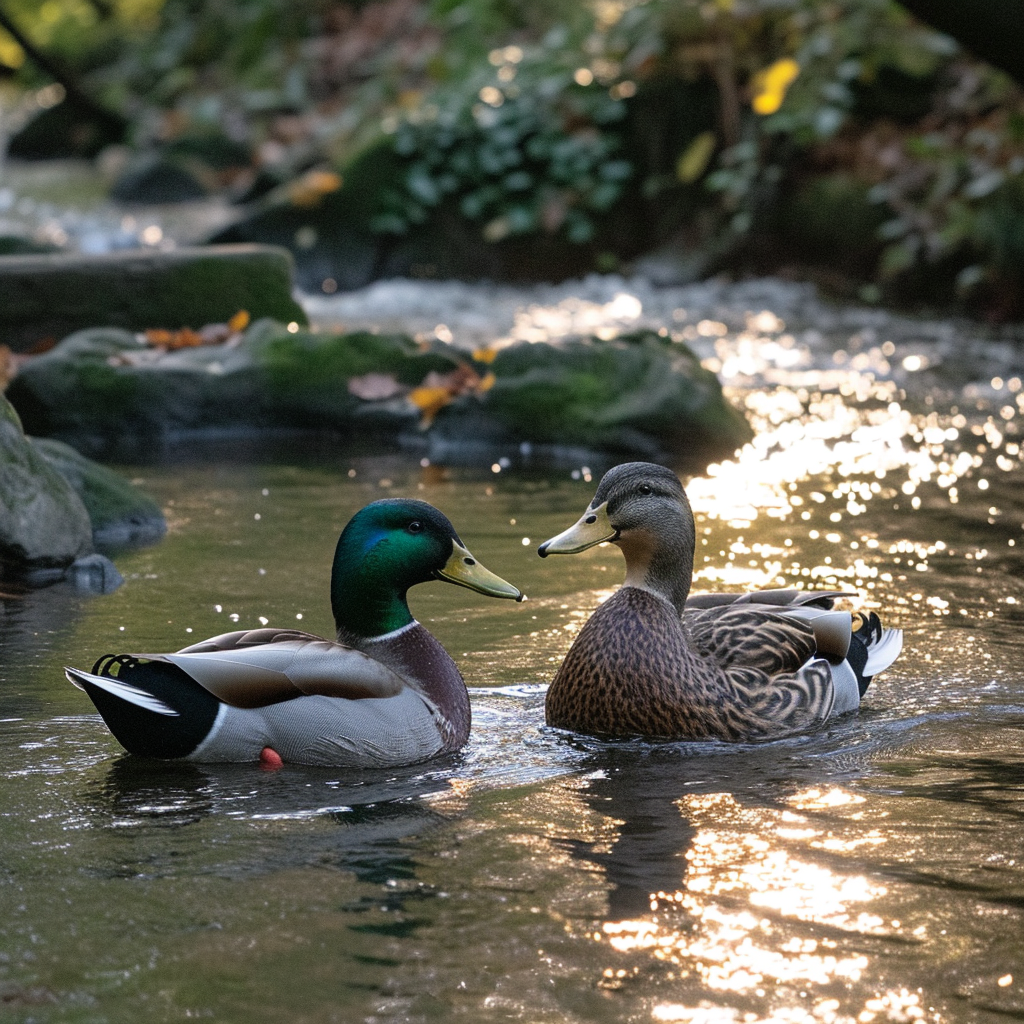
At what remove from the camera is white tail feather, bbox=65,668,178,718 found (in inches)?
186

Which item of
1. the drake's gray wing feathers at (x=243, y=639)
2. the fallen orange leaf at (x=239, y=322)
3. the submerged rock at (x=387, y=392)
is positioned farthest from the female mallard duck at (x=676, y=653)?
the fallen orange leaf at (x=239, y=322)

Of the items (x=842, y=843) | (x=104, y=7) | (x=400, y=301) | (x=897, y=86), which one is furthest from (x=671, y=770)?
(x=104, y=7)

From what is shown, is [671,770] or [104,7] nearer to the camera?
[671,770]

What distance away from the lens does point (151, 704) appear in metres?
4.80

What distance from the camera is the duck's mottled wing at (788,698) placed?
17.8 feet

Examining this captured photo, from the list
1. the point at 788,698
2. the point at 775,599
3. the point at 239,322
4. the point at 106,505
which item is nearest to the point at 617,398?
the point at 239,322

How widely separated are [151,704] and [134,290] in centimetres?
685

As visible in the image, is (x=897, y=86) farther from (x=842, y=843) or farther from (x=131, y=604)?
(x=842, y=843)

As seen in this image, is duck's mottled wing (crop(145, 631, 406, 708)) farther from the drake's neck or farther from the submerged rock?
the submerged rock

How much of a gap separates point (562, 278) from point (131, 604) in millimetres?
10313

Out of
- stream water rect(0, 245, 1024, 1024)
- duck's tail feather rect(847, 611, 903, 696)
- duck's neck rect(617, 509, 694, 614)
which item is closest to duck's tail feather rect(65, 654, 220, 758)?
stream water rect(0, 245, 1024, 1024)

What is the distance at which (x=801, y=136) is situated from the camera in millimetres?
15891

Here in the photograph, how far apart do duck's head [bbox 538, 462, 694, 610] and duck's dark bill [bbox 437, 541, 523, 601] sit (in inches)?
8.5

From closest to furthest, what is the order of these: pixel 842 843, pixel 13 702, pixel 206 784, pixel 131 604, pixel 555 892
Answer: pixel 555 892 < pixel 842 843 < pixel 206 784 < pixel 13 702 < pixel 131 604
